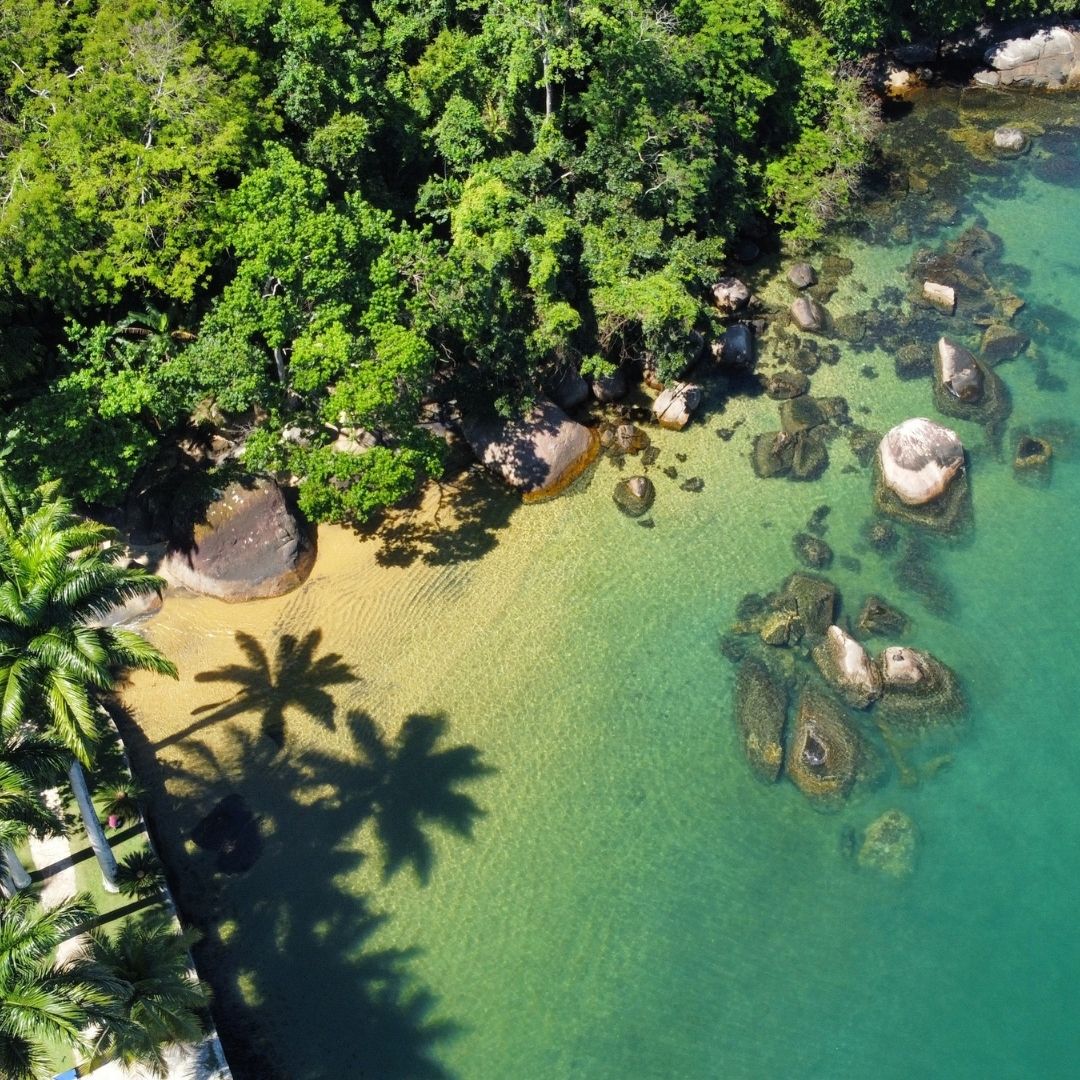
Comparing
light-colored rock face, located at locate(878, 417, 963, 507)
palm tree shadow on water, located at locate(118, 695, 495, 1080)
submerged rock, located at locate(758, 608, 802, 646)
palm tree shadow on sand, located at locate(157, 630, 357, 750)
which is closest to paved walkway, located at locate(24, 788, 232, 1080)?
palm tree shadow on water, located at locate(118, 695, 495, 1080)

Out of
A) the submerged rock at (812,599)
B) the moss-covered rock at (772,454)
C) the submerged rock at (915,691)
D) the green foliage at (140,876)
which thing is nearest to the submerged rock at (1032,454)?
the moss-covered rock at (772,454)

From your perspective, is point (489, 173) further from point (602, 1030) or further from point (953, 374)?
point (602, 1030)

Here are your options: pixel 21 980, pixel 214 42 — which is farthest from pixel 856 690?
pixel 214 42

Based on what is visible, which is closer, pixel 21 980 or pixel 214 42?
pixel 21 980

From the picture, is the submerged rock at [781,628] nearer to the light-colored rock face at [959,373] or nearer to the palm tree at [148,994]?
the light-colored rock face at [959,373]

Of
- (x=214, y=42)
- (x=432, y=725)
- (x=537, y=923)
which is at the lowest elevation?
(x=537, y=923)

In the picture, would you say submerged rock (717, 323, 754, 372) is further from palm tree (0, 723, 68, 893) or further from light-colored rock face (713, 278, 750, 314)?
palm tree (0, 723, 68, 893)

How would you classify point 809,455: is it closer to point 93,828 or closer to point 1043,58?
point 93,828
